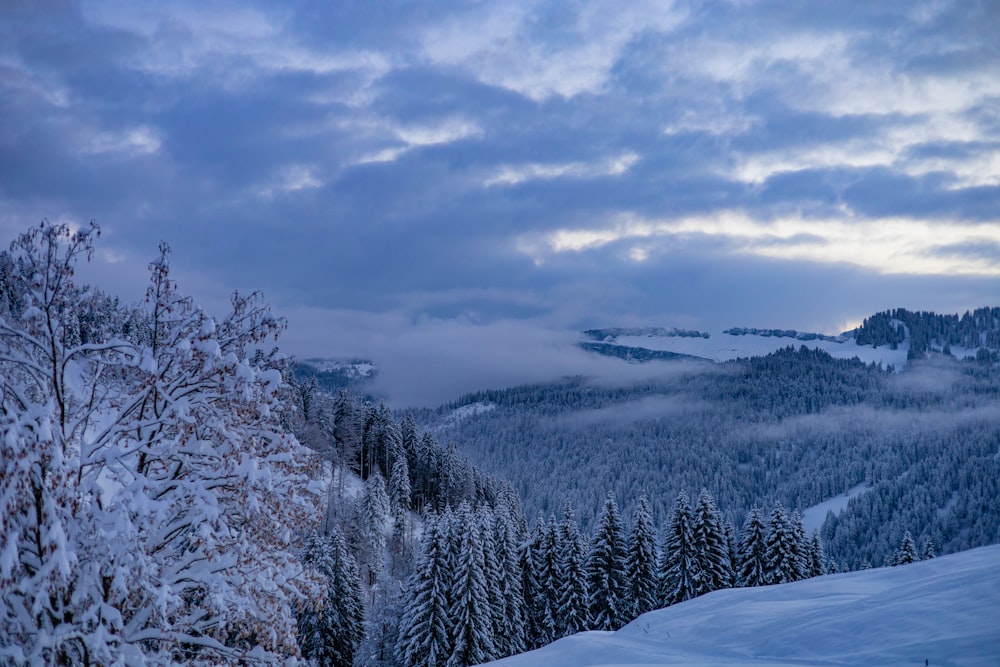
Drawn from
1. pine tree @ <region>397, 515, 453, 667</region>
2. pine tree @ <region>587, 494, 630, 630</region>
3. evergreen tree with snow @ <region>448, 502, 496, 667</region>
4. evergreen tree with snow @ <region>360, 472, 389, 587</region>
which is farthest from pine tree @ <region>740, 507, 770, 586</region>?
evergreen tree with snow @ <region>360, 472, 389, 587</region>

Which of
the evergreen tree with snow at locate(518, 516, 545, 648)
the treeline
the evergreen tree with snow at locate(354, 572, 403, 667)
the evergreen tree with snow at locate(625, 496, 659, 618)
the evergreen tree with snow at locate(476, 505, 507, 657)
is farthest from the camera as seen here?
the evergreen tree with snow at locate(518, 516, 545, 648)

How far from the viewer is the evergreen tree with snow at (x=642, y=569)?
4106 cm

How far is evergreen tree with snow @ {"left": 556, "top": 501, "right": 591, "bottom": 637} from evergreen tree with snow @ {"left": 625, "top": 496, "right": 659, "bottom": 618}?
3414mm

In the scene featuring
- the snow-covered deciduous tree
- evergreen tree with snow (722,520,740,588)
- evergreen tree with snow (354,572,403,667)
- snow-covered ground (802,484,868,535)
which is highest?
the snow-covered deciduous tree

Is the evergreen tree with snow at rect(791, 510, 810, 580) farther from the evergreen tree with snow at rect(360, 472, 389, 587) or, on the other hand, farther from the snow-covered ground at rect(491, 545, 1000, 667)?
the evergreen tree with snow at rect(360, 472, 389, 587)

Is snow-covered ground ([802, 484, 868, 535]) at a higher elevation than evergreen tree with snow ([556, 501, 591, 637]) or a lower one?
lower

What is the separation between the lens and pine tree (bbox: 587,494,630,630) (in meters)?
40.0

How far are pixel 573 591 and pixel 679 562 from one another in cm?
770

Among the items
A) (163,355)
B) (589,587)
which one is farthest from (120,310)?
(589,587)

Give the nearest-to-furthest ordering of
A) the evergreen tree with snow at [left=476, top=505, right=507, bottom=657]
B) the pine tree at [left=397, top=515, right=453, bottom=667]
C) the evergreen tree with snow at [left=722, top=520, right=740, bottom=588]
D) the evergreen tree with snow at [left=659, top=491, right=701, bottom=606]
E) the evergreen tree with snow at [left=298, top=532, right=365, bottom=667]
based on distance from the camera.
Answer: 1. the pine tree at [left=397, top=515, right=453, bottom=667]
2. the evergreen tree with snow at [left=298, top=532, right=365, bottom=667]
3. the evergreen tree with snow at [left=476, top=505, right=507, bottom=657]
4. the evergreen tree with snow at [left=659, top=491, right=701, bottom=606]
5. the evergreen tree with snow at [left=722, top=520, right=740, bottom=588]

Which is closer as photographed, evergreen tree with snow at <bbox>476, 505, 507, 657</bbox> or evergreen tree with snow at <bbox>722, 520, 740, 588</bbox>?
evergreen tree with snow at <bbox>476, 505, 507, 657</bbox>

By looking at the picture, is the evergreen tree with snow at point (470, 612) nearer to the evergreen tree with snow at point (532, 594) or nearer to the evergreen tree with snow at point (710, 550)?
the evergreen tree with snow at point (532, 594)

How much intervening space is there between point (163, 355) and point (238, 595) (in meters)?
3.53

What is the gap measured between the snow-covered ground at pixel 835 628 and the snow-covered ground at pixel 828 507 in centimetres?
16903
